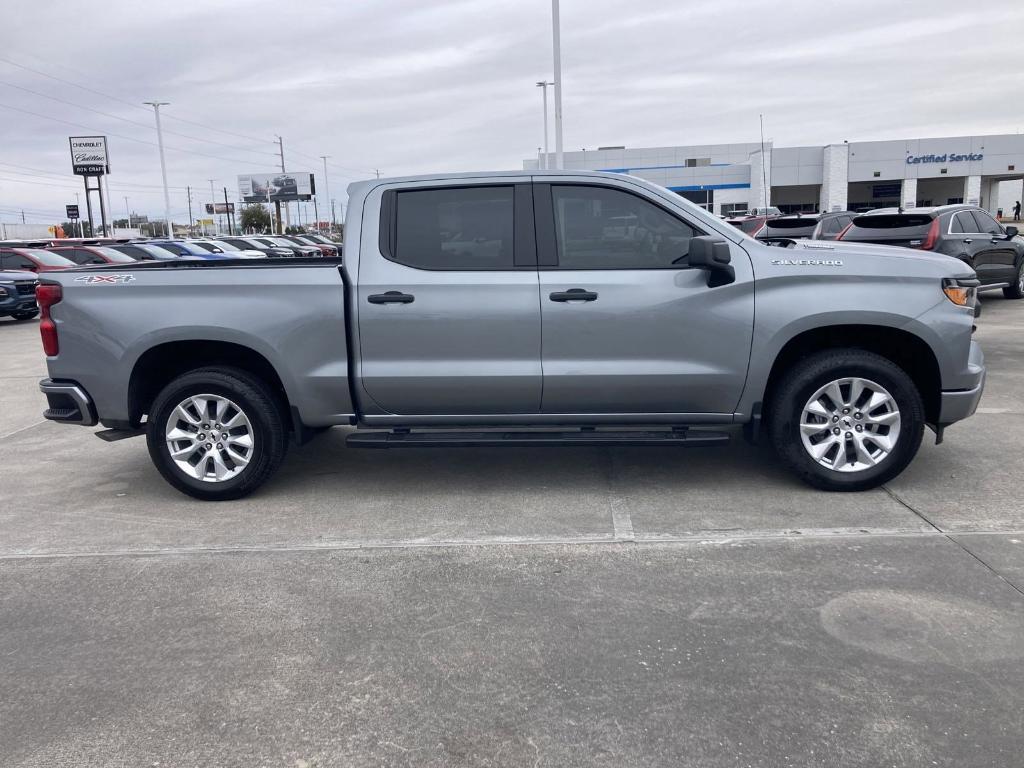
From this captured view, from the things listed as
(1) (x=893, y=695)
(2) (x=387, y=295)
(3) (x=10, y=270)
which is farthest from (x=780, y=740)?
(3) (x=10, y=270)

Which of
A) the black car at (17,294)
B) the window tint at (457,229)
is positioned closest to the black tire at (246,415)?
the window tint at (457,229)

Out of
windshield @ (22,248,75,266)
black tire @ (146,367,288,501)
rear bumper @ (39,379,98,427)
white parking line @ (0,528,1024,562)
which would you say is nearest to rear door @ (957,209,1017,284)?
white parking line @ (0,528,1024,562)

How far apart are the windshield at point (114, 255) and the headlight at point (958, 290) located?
68.8ft

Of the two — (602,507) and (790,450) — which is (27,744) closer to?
(602,507)

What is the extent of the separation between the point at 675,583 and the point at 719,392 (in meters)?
1.57

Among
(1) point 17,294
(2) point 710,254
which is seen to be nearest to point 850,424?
(2) point 710,254

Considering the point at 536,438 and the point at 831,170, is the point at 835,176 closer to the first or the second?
the point at 831,170

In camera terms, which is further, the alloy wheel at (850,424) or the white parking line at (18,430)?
the white parking line at (18,430)

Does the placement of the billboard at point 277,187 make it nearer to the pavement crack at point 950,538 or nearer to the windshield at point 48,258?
the windshield at point 48,258

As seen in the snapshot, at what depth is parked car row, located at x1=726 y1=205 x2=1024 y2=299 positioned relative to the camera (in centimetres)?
1310

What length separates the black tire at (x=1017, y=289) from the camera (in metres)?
16.2

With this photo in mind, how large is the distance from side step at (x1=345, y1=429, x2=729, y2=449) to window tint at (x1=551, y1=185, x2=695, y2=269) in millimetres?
1035

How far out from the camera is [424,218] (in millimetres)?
5586

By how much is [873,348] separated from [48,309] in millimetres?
5230
